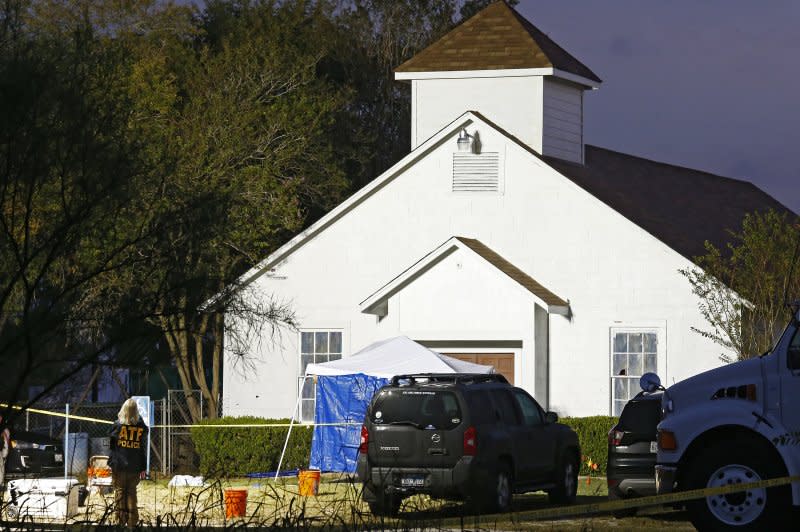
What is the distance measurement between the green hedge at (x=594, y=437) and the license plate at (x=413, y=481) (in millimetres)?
10039

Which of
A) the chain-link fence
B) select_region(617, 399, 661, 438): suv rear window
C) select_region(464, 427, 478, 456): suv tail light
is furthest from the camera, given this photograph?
the chain-link fence

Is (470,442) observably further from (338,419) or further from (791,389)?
(338,419)

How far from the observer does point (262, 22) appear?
154 feet

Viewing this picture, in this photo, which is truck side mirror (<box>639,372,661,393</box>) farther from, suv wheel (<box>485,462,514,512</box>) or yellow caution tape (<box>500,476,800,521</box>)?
yellow caution tape (<box>500,476,800,521</box>)

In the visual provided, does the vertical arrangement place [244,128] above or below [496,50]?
below

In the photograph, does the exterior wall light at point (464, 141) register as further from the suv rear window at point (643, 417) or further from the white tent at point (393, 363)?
the suv rear window at point (643, 417)

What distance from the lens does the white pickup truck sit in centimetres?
1431

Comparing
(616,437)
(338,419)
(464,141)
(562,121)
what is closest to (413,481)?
(616,437)

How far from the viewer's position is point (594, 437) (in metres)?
29.2

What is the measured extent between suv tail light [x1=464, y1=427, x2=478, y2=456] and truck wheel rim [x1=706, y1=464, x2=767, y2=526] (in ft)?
17.1

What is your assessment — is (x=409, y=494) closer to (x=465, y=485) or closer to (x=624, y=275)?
(x=465, y=485)

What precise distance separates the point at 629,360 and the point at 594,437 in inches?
79.8

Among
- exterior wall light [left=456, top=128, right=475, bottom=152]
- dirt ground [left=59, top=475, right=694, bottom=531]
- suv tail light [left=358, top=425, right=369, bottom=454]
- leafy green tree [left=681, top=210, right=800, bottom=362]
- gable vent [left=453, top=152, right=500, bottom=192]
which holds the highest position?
exterior wall light [left=456, top=128, right=475, bottom=152]

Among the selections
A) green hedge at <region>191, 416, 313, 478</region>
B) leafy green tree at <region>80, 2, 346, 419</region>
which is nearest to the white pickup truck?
leafy green tree at <region>80, 2, 346, 419</region>
